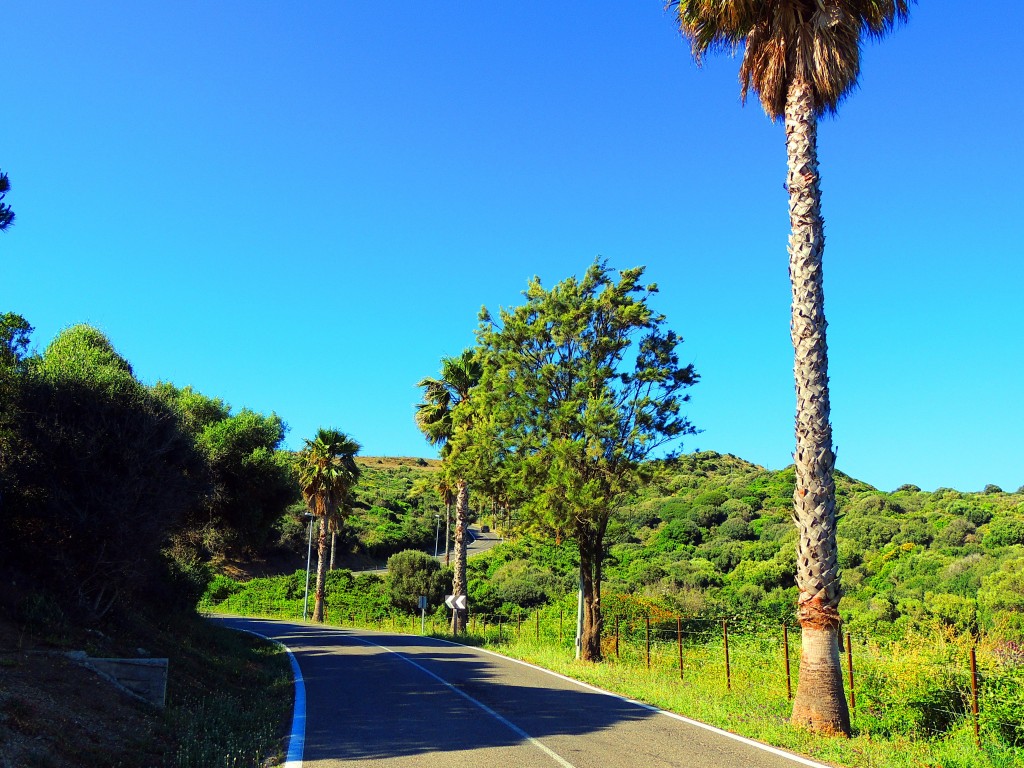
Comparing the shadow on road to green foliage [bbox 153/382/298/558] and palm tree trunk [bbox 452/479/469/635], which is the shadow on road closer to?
green foliage [bbox 153/382/298/558]

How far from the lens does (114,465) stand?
13.0 m

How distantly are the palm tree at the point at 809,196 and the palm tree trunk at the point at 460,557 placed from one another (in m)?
21.8

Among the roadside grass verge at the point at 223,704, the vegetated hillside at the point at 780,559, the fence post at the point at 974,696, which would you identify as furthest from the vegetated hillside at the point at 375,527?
the fence post at the point at 974,696

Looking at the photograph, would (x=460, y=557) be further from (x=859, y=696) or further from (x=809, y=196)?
(x=809, y=196)

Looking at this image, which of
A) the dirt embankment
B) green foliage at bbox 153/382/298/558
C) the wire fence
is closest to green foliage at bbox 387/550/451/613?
green foliage at bbox 153/382/298/558

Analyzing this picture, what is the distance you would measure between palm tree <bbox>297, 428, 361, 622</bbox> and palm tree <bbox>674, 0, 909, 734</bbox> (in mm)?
33336

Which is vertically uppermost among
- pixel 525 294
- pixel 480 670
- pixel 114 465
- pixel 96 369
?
pixel 525 294

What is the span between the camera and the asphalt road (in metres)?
8.27

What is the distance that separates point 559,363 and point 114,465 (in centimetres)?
1225

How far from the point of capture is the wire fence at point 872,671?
31.7ft

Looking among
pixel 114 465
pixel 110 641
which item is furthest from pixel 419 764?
pixel 114 465

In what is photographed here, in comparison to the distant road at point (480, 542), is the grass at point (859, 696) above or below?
below

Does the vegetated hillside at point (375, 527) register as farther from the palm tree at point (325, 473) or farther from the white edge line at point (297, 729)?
the white edge line at point (297, 729)

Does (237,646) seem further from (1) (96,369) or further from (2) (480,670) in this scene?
(1) (96,369)
